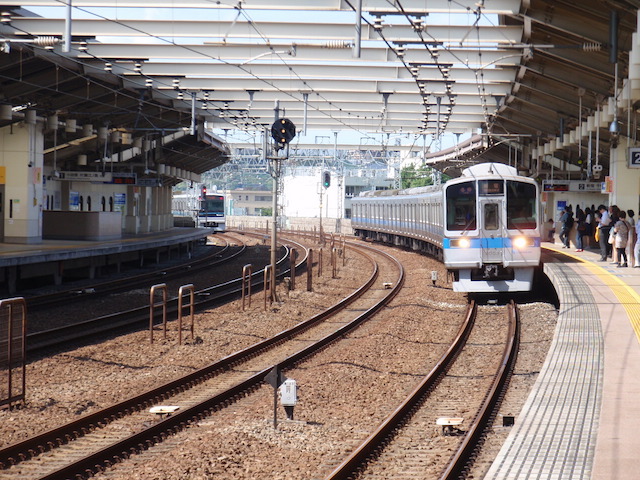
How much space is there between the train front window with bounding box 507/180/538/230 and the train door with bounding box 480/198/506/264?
0.22 metres

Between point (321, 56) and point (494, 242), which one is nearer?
point (494, 242)

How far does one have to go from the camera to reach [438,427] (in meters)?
8.84

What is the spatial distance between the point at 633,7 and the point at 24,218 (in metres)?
18.1

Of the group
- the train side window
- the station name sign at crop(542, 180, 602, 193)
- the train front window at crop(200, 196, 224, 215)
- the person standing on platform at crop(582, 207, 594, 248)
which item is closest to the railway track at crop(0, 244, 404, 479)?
the train side window

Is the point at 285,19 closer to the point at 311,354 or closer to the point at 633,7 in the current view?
the point at 633,7

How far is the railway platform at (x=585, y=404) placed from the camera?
6.46 metres

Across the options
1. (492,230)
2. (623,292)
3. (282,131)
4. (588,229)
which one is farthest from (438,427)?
(588,229)

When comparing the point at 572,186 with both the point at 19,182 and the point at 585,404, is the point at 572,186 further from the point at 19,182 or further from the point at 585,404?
the point at 585,404

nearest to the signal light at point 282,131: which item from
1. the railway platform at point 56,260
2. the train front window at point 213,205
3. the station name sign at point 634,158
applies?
the railway platform at point 56,260

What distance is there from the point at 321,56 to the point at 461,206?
6432 millimetres

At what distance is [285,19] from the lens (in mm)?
20406

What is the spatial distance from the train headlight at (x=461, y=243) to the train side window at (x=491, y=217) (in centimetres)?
51

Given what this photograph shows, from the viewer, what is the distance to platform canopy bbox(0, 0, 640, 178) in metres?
18.6

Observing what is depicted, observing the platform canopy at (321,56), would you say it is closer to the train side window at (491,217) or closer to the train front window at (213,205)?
the train side window at (491,217)
